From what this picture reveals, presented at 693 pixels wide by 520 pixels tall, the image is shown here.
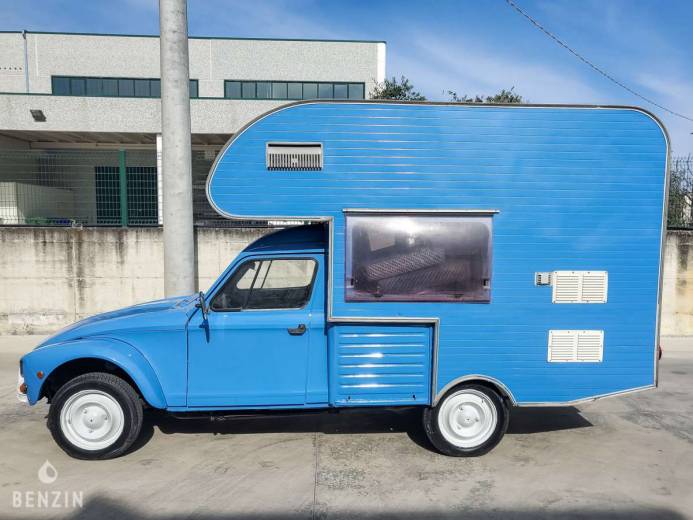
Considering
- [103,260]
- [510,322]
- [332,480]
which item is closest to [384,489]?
[332,480]

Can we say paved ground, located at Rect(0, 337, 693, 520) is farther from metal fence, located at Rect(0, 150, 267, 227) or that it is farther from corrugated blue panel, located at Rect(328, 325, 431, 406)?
metal fence, located at Rect(0, 150, 267, 227)

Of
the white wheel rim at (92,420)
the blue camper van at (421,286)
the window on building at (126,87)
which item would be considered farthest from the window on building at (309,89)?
the white wheel rim at (92,420)

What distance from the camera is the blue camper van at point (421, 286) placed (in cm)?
408

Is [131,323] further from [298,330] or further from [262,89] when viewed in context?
[262,89]

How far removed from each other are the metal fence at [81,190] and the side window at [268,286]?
4.91 m

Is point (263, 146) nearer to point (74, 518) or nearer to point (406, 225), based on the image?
point (406, 225)

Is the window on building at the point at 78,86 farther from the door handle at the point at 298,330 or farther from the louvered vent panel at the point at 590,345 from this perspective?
the louvered vent panel at the point at 590,345

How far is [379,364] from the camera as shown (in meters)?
4.18

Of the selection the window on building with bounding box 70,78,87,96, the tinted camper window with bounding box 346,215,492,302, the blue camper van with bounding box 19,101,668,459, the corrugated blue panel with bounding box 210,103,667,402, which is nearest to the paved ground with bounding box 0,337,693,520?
the blue camper van with bounding box 19,101,668,459

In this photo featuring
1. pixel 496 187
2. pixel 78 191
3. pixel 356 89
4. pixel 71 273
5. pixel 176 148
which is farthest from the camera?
pixel 356 89

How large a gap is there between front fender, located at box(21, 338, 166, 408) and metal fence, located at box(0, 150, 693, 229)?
5178 mm

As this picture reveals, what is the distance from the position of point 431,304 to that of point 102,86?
23.8 metres

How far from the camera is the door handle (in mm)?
4191

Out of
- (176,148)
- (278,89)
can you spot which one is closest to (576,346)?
(176,148)
